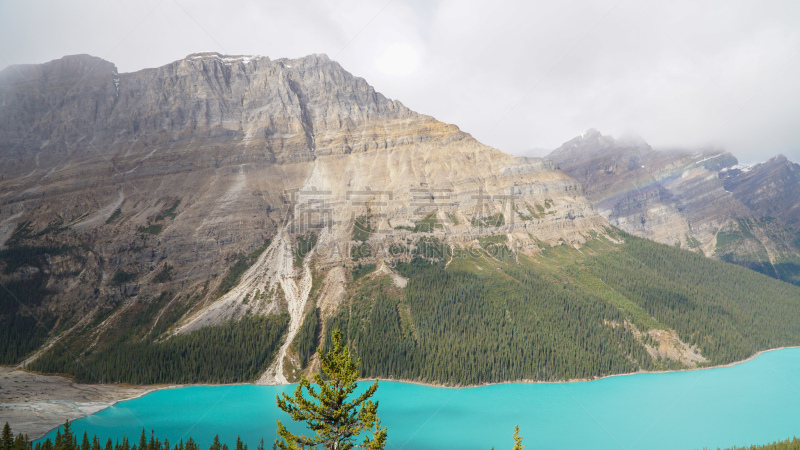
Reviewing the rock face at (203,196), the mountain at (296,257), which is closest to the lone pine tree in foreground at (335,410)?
the mountain at (296,257)

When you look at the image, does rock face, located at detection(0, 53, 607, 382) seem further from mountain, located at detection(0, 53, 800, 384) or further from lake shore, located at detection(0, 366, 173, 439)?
lake shore, located at detection(0, 366, 173, 439)

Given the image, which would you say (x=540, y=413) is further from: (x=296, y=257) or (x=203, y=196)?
(x=203, y=196)

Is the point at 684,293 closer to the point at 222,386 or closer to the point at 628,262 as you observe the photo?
the point at 628,262

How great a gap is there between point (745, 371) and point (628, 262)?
49978 mm

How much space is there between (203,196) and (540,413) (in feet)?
430

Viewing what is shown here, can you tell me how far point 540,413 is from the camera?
85.5m

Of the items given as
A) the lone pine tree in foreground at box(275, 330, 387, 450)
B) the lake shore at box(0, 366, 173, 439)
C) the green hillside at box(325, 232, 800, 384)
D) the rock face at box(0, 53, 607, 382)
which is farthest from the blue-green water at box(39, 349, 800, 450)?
the lone pine tree in foreground at box(275, 330, 387, 450)

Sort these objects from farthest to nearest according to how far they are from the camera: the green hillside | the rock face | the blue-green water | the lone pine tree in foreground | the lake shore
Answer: the rock face < the green hillside < the lake shore < the blue-green water < the lone pine tree in foreground

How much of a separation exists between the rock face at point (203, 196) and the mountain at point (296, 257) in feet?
2.22

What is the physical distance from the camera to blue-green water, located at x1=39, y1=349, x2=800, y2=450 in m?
73.3

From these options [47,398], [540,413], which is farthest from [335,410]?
[47,398]

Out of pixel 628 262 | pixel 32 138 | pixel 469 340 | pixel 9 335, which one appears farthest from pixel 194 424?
pixel 32 138

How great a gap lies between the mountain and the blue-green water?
8477 millimetres

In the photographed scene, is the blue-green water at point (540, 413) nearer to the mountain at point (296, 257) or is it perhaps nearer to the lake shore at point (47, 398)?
the lake shore at point (47, 398)
